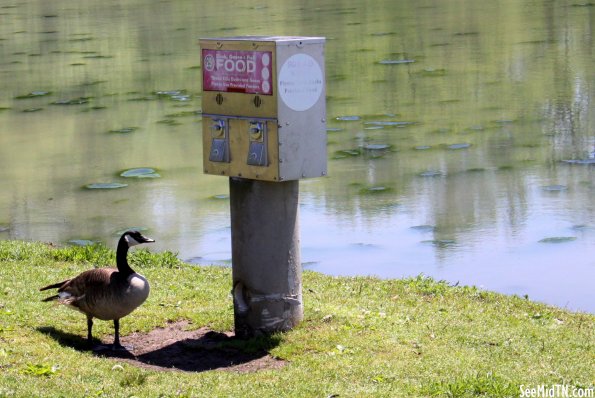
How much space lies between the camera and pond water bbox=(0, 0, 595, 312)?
1243 cm

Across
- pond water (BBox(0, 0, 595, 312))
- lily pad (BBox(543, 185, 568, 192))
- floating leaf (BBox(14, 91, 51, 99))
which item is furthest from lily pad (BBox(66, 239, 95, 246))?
floating leaf (BBox(14, 91, 51, 99))

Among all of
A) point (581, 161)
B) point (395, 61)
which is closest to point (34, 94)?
point (395, 61)

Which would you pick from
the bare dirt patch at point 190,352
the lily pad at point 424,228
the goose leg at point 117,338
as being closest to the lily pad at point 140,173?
the lily pad at point 424,228

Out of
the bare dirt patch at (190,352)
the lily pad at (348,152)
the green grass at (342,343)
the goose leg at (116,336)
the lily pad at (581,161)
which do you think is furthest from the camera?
the lily pad at (348,152)

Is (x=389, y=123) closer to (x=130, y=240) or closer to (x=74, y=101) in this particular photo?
(x=74, y=101)

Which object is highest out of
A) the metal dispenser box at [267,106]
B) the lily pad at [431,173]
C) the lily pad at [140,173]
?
the metal dispenser box at [267,106]

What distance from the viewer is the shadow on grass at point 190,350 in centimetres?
767

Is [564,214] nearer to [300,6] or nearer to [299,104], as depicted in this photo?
[299,104]

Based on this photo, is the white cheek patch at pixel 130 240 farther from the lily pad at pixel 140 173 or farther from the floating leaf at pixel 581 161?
the floating leaf at pixel 581 161

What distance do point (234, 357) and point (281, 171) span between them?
54.3 inches

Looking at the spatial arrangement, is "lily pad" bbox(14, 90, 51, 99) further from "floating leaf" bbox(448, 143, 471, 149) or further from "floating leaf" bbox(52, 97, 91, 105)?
"floating leaf" bbox(448, 143, 471, 149)

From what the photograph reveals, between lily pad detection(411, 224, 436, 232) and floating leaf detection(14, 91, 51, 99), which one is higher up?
floating leaf detection(14, 91, 51, 99)

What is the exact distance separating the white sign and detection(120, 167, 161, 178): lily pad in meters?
8.91

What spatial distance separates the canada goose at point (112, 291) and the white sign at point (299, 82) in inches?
56.3
